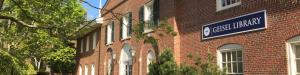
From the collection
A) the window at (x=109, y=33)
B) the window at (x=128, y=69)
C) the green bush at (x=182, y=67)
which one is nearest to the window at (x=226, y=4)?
the green bush at (x=182, y=67)

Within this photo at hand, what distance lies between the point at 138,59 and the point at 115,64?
14.9ft

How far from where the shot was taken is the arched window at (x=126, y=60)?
2634 cm

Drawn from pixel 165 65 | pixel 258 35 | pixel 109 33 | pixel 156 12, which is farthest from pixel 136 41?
pixel 258 35

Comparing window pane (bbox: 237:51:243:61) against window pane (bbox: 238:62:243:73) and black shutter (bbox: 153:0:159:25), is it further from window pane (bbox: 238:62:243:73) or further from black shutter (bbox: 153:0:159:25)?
black shutter (bbox: 153:0:159:25)

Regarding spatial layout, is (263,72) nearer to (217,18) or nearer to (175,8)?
(217,18)

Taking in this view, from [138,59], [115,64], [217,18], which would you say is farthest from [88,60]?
[217,18]

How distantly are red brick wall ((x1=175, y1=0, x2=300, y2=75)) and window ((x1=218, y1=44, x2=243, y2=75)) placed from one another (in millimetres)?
214

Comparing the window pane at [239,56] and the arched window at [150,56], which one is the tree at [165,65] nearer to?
the window pane at [239,56]

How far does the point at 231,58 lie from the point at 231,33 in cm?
89

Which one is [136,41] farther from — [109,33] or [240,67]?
[240,67]

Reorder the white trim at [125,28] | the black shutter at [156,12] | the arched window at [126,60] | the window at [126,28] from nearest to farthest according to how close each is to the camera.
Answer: the black shutter at [156,12]
the window at [126,28]
the arched window at [126,60]
the white trim at [125,28]

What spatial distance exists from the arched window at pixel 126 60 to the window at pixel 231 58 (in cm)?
943

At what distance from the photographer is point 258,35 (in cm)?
1531

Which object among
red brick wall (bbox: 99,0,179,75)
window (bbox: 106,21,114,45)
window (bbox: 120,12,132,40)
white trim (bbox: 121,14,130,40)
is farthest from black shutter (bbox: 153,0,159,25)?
window (bbox: 106,21,114,45)
